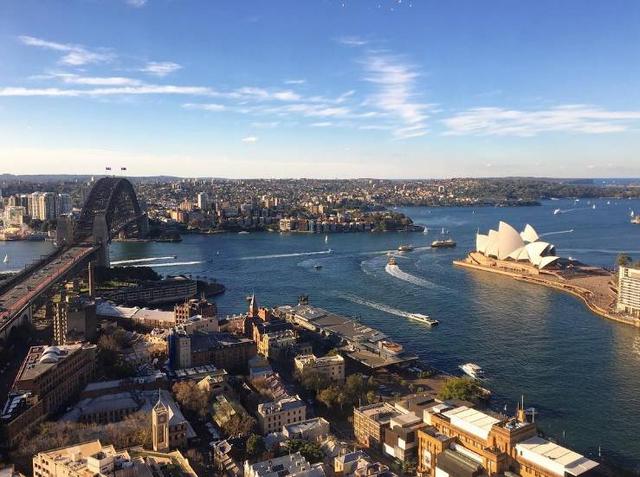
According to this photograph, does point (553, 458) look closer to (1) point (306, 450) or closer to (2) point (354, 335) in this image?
(1) point (306, 450)

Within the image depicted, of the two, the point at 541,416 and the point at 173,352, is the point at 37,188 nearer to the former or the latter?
the point at 173,352

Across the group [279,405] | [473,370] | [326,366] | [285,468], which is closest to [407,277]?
[473,370]

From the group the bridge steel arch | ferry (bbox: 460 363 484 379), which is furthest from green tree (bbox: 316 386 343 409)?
the bridge steel arch

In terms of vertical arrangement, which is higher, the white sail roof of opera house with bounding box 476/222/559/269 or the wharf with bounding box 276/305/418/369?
the white sail roof of opera house with bounding box 476/222/559/269

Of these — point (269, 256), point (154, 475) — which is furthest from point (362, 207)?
point (154, 475)

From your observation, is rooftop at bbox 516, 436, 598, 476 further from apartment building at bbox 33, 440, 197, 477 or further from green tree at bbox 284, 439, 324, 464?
apartment building at bbox 33, 440, 197, 477

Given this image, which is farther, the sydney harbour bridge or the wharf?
the sydney harbour bridge

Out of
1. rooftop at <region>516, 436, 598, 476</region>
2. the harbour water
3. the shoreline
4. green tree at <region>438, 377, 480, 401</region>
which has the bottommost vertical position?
the harbour water
